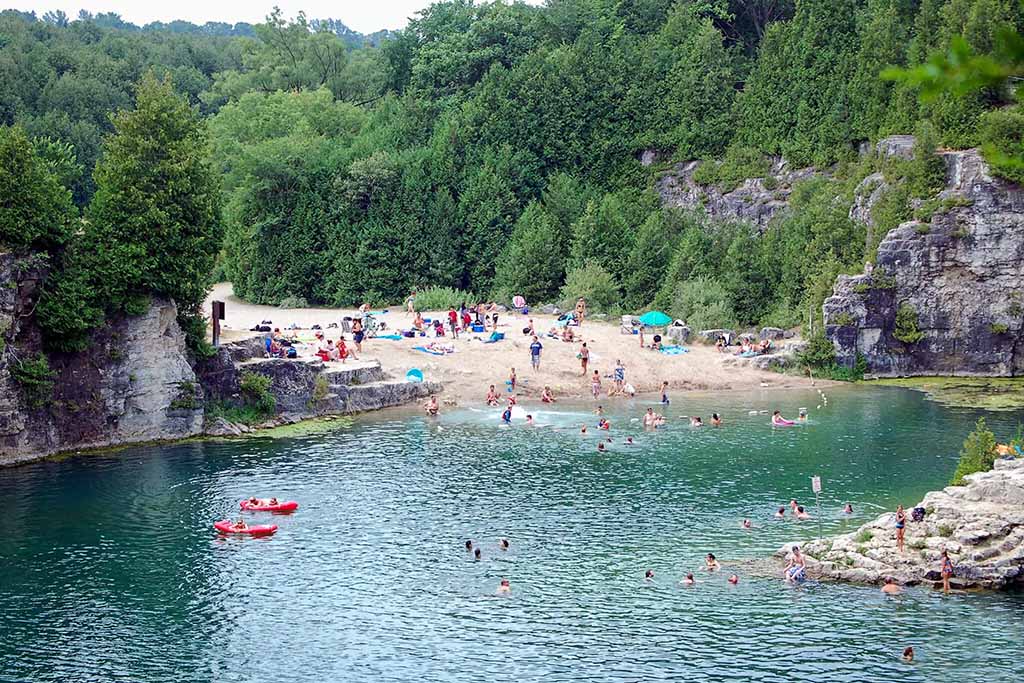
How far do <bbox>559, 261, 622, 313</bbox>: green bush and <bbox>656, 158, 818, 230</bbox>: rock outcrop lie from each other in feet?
38.4

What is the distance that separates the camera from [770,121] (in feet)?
297

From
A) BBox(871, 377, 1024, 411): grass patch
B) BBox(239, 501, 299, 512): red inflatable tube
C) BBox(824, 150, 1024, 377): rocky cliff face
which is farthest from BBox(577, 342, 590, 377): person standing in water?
BBox(239, 501, 299, 512): red inflatable tube

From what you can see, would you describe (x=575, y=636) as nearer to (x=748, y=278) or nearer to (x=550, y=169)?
(x=748, y=278)

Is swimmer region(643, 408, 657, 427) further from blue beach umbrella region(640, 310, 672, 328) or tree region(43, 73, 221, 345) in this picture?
tree region(43, 73, 221, 345)

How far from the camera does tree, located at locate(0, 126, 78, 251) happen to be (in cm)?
5262

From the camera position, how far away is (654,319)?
76562 mm

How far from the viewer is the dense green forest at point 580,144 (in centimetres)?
7819

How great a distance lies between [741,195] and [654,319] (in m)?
17.1

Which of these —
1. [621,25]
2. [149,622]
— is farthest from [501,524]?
[621,25]

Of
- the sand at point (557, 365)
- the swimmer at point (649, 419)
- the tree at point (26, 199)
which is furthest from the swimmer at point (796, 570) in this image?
the tree at point (26, 199)

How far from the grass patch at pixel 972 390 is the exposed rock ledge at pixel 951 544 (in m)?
22.9

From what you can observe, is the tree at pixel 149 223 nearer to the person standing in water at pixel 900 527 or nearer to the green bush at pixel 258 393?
the green bush at pixel 258 393

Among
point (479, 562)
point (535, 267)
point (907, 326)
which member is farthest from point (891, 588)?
point (535, 267)

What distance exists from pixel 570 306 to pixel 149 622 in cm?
4952
